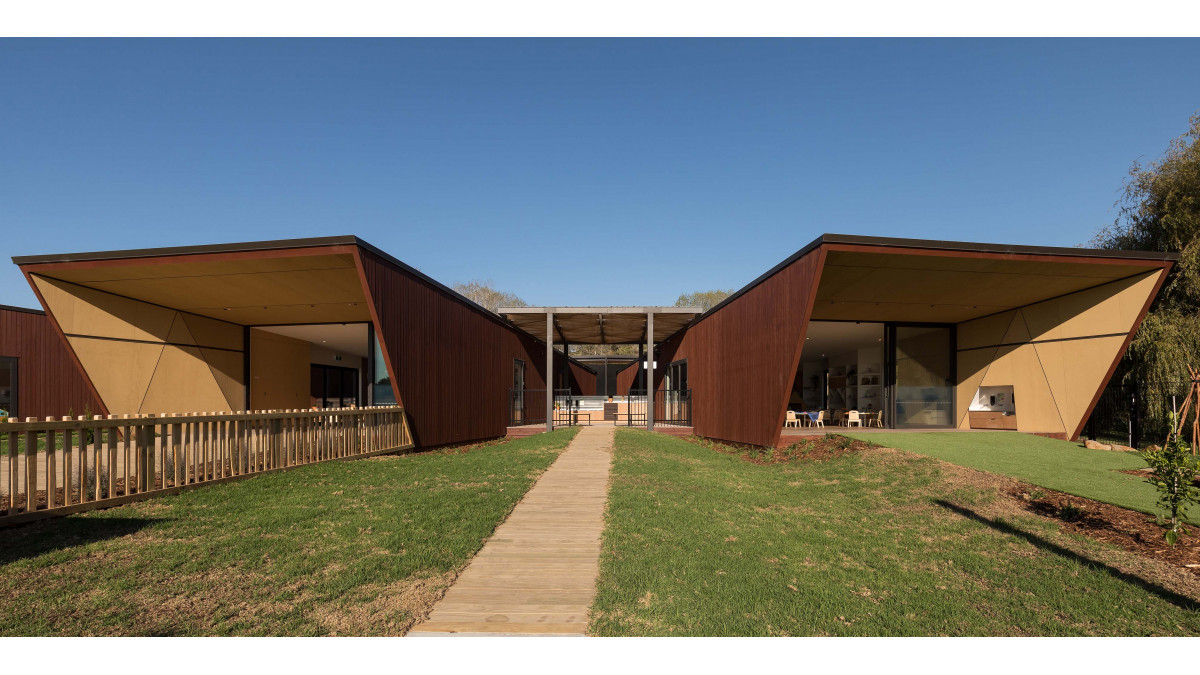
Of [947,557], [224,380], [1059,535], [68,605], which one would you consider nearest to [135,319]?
[224,380]

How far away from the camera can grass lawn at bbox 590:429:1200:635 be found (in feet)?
10.8

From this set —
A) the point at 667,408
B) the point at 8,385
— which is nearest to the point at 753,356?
the point at 667,408

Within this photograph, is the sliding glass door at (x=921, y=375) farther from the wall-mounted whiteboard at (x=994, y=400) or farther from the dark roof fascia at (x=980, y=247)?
the dark roof fascia at (x=980, y=247)

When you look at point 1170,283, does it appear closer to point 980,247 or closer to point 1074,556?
point 980,247

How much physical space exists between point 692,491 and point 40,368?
17581 mm

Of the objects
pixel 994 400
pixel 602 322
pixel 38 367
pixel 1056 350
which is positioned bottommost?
pixel 994 400

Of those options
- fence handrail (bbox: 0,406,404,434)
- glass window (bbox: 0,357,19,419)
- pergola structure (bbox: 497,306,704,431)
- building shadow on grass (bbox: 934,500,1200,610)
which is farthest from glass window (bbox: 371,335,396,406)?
building shadow on grass (bbox: 934,500,1200,610)

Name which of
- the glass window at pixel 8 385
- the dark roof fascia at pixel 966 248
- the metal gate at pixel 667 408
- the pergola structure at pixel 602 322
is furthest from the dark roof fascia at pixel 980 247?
the glass window at pixel 8 385

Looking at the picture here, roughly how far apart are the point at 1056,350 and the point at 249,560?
47.4ft

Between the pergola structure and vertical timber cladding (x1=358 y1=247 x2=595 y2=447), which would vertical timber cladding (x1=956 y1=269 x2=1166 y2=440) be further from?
vertical timber cladding (x1=358 y1=247 x2=595 y2=447)

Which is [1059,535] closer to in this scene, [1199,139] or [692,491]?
[692,491]

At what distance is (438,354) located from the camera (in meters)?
11.3

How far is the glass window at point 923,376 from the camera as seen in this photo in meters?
14.1

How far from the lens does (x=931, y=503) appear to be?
6262 mm
